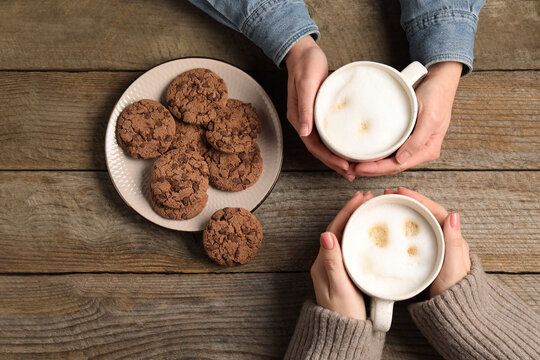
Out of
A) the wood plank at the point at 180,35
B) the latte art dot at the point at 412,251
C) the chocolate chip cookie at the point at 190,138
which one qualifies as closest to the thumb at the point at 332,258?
the latte art dot at the point at 412,251

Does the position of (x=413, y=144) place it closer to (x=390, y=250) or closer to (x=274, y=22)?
(x=390, y=250)

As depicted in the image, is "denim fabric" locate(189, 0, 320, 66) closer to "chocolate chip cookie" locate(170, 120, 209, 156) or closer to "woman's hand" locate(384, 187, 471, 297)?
"chocolate chip cookie" locate(170, 120, 209, 156)

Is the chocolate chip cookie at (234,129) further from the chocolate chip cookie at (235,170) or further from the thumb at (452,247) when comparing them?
the thumb at (452,247)

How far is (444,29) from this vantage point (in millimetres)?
887

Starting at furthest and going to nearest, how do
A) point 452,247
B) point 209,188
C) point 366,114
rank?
point 209,188, point 452,247, point 366,114

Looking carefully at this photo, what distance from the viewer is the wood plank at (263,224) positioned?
0.97 meters

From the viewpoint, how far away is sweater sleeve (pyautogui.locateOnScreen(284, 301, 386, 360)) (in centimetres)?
84

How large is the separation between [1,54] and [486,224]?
47.6 inches

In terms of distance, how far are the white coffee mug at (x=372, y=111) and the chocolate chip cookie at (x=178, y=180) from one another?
0.29 m

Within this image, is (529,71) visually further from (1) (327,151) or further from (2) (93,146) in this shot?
(2) (93,146)

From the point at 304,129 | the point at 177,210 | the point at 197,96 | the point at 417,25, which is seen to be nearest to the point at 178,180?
the point at 177,210

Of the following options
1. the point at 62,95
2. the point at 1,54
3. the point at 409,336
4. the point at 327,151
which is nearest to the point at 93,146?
the point at 62,95

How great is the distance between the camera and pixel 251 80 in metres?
0.93

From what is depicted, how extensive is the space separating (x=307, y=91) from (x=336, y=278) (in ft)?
1.16
